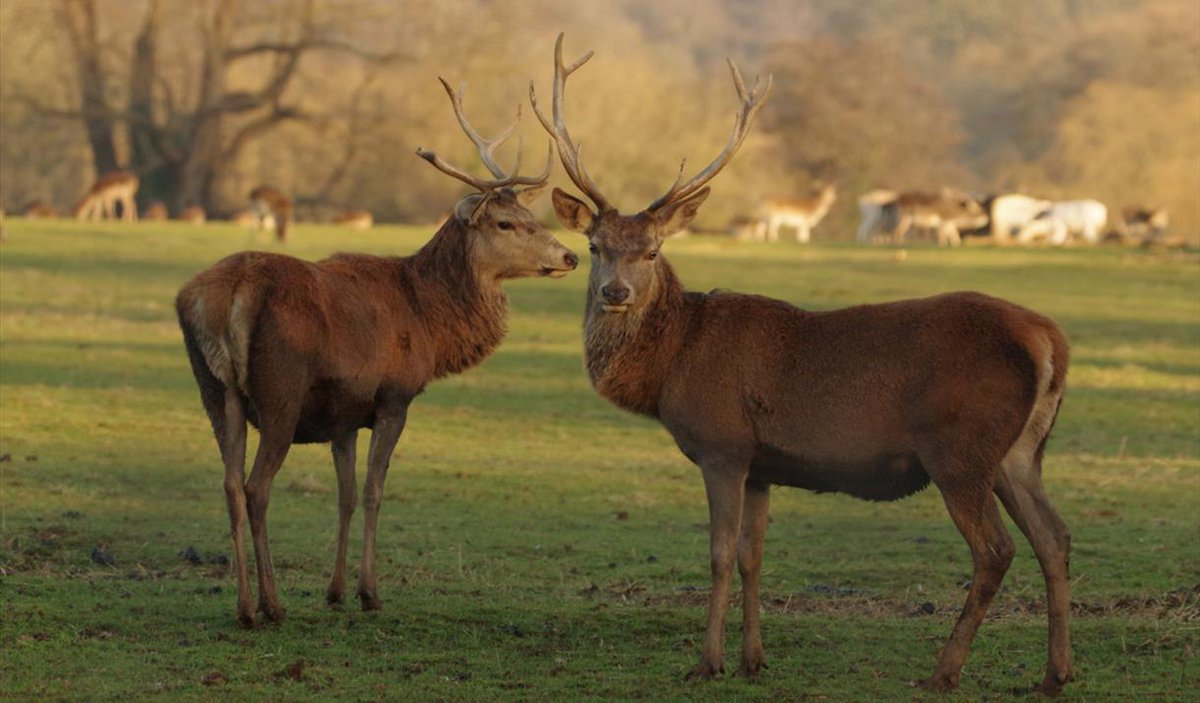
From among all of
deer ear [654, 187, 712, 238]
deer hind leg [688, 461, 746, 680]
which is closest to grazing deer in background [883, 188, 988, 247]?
→ deer ear [654, 187, 712, 238]

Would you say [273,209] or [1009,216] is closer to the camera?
[273,209]

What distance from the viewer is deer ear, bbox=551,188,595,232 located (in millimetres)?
10406

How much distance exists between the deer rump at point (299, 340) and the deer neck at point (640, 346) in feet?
4.22

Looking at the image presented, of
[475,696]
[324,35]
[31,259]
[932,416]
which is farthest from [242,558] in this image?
[324,35]

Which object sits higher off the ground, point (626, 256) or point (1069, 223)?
point (626, 256)

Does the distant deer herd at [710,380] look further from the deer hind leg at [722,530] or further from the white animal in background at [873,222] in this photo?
the white animal in background at [873,222]

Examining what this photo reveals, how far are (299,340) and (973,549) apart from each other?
11.3 ft

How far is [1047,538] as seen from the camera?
8.77 meters

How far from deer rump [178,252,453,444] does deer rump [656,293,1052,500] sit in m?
1.79

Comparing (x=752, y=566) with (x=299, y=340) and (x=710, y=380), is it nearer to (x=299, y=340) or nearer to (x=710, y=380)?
(x=710, y=380)

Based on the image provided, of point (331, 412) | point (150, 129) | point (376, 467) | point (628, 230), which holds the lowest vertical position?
point (376, 467)

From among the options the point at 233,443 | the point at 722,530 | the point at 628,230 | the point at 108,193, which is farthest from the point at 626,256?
the point at 108,193

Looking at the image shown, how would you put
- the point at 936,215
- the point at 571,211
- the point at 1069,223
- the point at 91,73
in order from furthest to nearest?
the point at 91,73 → the point at 1069,223 → the point at 936,215 → the point at 571,211

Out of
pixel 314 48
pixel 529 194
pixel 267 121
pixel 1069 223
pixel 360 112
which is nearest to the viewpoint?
pixel 529 194
